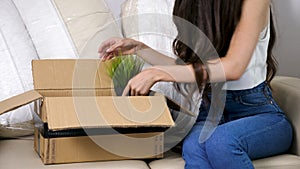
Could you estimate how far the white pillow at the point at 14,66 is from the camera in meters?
1.57

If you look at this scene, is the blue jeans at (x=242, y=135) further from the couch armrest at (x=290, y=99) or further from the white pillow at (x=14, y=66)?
the white pillow at (x=14, y=66)

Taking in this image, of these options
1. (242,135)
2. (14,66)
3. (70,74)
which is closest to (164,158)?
(242,135)

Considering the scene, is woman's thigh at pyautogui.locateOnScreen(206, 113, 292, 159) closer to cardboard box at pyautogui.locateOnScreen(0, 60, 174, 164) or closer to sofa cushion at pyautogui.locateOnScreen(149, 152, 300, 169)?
sofa cushion at pyautogui.locateOnScreen(149, 152, 300, 169)

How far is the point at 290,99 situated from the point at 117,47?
0.55 metres

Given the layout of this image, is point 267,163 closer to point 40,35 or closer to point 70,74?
A: point 70,74

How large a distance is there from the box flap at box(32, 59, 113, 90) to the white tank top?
362mm

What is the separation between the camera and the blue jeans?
1.26 meters

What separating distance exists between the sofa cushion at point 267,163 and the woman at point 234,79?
0.02 m

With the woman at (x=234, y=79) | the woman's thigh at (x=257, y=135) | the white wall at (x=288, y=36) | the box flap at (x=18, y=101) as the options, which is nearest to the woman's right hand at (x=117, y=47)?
the woman at (x=234, y=79)

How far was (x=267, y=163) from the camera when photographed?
4.42 ft

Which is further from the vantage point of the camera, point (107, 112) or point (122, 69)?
point (122, 69)

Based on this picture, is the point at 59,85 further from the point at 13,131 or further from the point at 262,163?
the point at 262,163

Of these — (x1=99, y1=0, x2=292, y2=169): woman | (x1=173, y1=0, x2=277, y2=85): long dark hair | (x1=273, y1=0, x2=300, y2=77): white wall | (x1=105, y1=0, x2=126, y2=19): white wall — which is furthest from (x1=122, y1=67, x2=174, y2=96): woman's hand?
(x1=273, y1=0, x2=300, y2=77): white wall

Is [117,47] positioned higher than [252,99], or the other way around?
[117,47]
